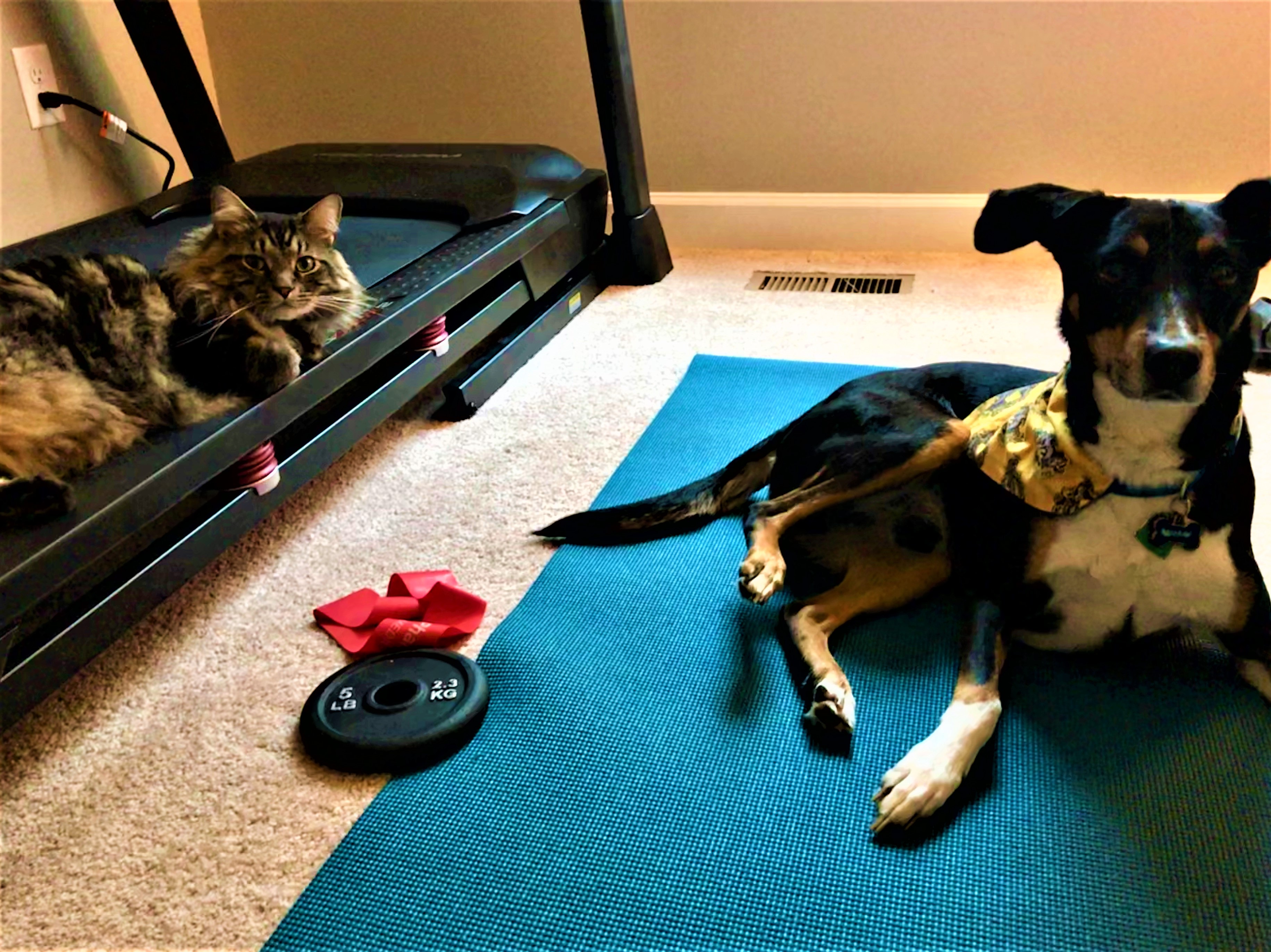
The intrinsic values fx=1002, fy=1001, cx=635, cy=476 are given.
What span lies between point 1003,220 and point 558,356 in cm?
154

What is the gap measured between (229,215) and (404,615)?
837mm

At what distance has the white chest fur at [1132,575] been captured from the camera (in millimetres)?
1371

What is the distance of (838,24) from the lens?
320 centimetres

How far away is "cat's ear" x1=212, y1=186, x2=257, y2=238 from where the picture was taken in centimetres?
187

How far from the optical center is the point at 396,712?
4.78 ft

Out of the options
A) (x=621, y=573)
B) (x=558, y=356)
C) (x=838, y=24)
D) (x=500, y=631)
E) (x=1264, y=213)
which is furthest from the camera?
(x=838, y=24)

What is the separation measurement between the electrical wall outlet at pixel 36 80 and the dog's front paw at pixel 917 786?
306 cm

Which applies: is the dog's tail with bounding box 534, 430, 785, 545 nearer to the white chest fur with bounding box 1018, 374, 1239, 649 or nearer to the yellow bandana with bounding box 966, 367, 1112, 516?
the yellow bandana with bounding box 966, 367, 1112, 516

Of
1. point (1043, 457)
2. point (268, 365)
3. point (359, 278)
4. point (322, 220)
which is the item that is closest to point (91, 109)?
point (359, 278)

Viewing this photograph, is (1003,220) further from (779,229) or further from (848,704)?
(779,229)

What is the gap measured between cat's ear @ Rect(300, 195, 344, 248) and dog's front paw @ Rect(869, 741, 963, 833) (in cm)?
150

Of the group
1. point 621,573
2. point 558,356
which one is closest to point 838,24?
point 558,356

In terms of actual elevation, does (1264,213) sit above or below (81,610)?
above

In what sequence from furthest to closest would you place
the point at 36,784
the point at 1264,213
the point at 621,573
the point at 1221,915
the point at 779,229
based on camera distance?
the point at 779,229 < the point at 621,573 < the point at 36,784 < the point at 1264,213 < the point at 1221,915
